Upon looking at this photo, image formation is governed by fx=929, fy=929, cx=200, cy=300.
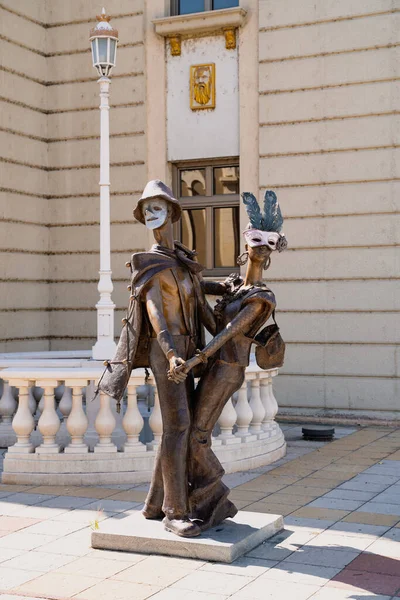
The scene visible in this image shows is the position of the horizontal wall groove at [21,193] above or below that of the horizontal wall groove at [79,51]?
below

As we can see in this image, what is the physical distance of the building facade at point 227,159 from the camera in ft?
42.1

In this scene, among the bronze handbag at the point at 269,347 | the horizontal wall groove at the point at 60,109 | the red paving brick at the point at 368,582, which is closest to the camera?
the red paving brick at the point at 368,582

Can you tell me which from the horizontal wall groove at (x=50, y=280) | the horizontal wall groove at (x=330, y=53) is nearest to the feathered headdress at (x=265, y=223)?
the horizontal wall groove at (x=330, y=53)

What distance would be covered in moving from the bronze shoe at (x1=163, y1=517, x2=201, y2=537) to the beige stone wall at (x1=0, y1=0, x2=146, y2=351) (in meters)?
7.95

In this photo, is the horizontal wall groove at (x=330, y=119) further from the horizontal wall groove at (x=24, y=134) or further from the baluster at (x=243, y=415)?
the baluster at (x=243, y=415)

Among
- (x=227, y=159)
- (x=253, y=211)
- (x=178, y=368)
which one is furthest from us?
(x=227, y=159)

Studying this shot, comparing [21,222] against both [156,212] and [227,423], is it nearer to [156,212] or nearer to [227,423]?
[227,423]

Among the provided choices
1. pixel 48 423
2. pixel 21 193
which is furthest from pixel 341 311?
pixel 48 423

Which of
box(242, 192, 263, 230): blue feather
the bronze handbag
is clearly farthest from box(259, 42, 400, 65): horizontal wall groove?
the bronze handbag

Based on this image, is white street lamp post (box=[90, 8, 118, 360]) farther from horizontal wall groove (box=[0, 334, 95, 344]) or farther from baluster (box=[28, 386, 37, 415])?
horizontal wall groove (box=[0, 334, 95, 344])

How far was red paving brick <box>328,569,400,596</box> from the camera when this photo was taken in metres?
5.53

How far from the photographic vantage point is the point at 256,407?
33.1 ft

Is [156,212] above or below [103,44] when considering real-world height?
below

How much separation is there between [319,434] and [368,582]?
19.3 feet
